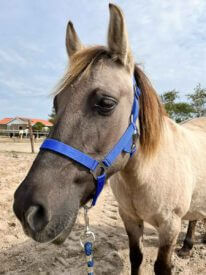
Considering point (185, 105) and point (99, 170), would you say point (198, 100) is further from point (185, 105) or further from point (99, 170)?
point (99, 170)

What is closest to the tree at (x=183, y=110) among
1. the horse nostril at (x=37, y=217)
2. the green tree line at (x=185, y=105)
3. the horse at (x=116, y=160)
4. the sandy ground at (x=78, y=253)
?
the green tree line at (x=185, y=105)

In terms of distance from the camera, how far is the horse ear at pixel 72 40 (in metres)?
2.39

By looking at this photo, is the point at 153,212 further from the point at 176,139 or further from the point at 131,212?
the point at 176,139

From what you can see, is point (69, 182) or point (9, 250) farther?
point (9, 250)

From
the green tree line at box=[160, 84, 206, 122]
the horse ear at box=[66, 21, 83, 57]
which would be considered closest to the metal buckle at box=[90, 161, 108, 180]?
the horse ear at box=[66, 21, 83, 57]

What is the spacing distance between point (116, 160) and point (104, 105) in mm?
433

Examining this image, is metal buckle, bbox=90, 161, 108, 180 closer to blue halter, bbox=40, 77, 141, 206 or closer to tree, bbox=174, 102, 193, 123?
blue halter, bbox=40, 77, 141, 206

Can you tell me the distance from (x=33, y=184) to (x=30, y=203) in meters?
0.12

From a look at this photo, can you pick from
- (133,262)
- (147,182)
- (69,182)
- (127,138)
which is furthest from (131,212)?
(69,182)

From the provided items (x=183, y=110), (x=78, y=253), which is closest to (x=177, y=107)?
(x=183, y=110)

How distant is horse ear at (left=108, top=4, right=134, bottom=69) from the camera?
181 cm

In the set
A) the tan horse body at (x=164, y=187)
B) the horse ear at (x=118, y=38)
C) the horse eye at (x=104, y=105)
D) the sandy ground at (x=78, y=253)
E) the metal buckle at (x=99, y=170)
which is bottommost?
the sandy ground at (x=78, y=253)

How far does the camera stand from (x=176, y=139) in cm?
294

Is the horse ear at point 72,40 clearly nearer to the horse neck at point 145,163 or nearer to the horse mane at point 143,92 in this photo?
the horse mane at point 143,92
